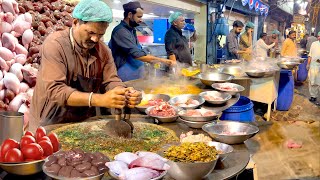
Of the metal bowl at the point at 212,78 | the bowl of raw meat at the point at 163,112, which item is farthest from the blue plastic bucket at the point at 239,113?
the bowl of raw meat at the point at 163,112

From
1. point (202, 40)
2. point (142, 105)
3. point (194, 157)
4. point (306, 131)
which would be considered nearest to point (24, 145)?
point (194, 157)

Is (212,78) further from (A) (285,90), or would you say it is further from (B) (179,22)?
(A) (285,90)

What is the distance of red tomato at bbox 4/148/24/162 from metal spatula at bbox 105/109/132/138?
0.94 meters

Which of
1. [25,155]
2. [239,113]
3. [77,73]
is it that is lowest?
[239,113]

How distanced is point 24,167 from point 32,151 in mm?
110

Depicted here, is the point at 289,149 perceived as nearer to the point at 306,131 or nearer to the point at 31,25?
the point at 306,131

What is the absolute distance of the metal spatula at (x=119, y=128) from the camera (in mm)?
2711

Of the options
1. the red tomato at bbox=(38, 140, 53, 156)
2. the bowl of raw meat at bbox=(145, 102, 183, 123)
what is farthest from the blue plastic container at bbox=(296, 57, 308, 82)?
the red tomato at bbox=(38, 140, 53, 156)

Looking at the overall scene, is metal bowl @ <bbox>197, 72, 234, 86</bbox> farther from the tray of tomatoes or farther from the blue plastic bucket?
the tray of tomatoes

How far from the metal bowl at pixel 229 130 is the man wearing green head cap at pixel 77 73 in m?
0.70

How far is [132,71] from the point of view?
564cm

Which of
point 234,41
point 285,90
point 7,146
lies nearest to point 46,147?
point 7,146

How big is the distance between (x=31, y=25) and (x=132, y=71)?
1.84 m

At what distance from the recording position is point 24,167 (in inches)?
72.3
